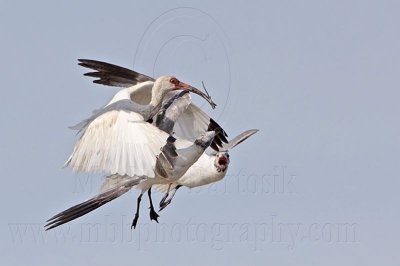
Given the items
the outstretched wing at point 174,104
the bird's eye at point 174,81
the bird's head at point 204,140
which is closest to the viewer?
the bird's head at point 204,140

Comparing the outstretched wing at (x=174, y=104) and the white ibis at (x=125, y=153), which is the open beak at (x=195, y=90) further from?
the white ibis at (x=125, y=153)

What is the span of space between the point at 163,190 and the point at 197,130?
1573 millimetres

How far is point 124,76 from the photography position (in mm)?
32750

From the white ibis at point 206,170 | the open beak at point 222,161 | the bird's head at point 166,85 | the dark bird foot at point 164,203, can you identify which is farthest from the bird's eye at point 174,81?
the dark bird foot at point 164,203

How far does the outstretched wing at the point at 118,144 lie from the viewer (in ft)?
88.5

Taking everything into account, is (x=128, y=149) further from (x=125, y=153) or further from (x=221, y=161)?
(x=221, y=161)

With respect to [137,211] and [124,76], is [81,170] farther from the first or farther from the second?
[124,76]

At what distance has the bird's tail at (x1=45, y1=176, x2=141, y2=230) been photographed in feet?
92.1

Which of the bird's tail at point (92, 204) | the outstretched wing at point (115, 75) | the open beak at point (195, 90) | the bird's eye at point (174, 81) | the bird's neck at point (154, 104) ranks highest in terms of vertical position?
the outstretched wing at point (115, 75)

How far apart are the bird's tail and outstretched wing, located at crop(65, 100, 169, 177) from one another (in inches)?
32.0

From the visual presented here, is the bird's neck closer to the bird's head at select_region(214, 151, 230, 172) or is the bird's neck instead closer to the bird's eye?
the bird's eye

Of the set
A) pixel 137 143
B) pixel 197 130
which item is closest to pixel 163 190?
pixel 197 130

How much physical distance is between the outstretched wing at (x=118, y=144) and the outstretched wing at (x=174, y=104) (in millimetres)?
2535

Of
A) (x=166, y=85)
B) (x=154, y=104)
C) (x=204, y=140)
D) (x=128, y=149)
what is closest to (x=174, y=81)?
(x=166, y=85)
